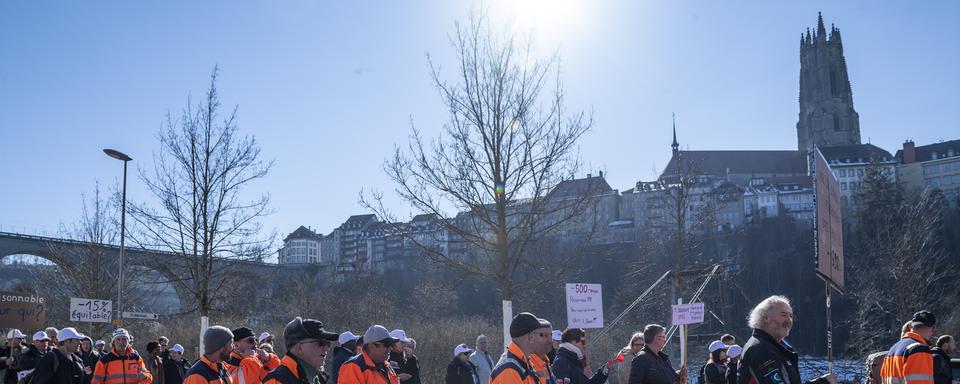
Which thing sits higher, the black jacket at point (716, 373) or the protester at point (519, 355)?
the protester at point (519, 355)

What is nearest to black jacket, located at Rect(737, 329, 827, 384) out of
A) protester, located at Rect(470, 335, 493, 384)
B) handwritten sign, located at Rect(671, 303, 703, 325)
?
protester, located at Rect(470, 335, 493, 384)

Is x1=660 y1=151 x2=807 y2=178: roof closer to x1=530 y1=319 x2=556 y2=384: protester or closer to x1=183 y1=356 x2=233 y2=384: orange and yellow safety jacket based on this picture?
x1=530 y1=319 x2=556 y2=384: protester

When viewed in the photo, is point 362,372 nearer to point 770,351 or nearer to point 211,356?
point 211,356

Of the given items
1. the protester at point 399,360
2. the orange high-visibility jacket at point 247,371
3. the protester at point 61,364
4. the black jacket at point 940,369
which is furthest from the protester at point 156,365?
the black jacket at point 940,369

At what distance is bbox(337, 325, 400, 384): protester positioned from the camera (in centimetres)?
648

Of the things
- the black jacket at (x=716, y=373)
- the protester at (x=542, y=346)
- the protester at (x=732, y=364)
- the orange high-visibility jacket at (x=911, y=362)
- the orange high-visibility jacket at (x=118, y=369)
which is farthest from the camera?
the black jacket at (x=716, y=373)

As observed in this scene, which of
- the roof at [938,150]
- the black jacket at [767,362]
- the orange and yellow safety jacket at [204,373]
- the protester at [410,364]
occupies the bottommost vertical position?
the protester at [410,364]

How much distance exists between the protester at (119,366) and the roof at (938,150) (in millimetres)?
139733

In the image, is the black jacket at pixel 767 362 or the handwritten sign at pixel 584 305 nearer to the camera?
the black jacket at pixel 767 362

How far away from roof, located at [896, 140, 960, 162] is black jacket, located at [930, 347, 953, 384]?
13679 centimetres

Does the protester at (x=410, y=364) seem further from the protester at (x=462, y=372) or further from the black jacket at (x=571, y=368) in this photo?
the black jacket at (x=571, y=368)

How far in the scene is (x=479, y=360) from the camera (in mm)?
13023

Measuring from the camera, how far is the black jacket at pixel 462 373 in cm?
1291

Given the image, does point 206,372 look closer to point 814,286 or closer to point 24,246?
point 24,246
